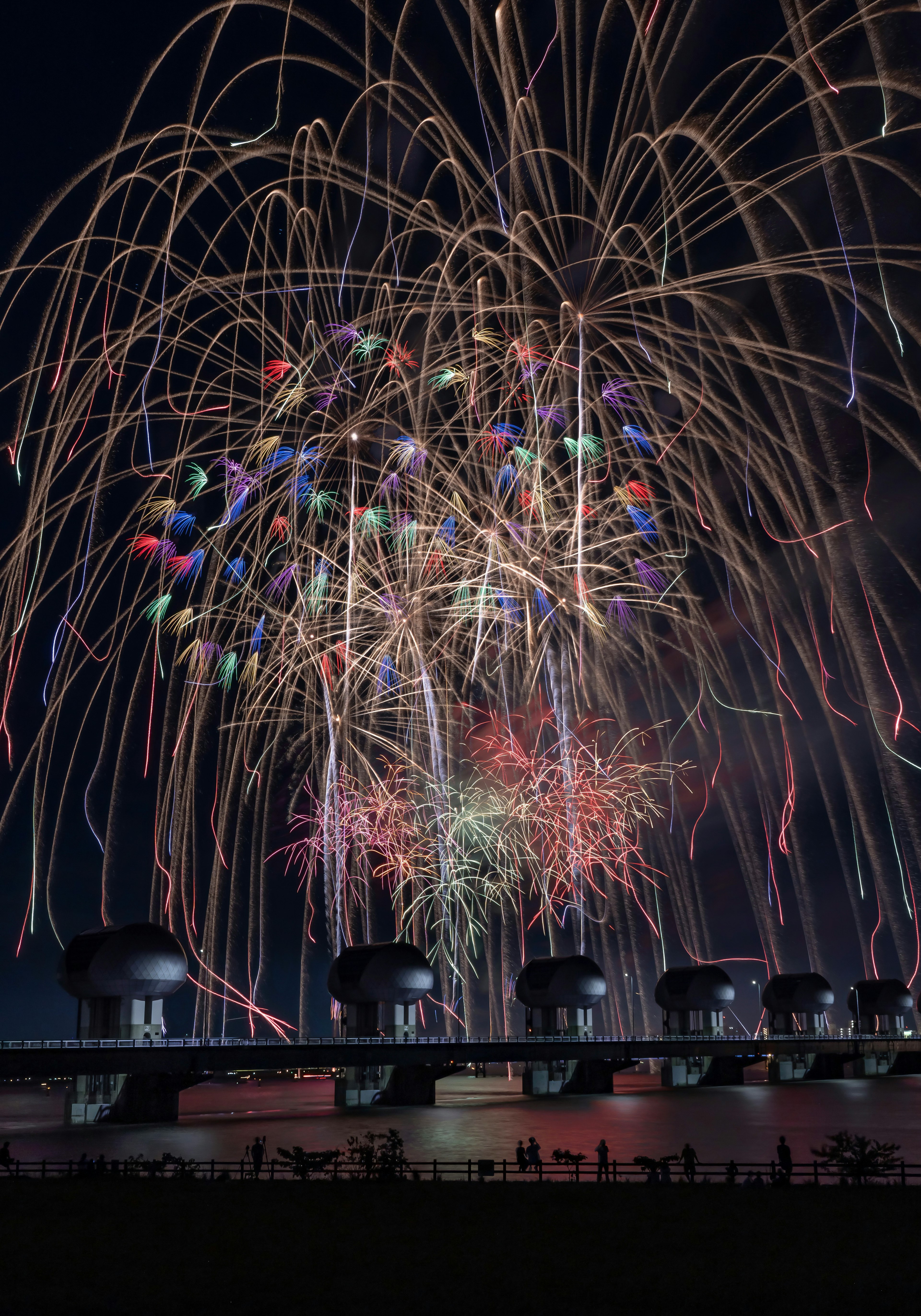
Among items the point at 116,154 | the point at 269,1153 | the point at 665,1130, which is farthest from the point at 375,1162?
the point at 116,154

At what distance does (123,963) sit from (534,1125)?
81.8 ft

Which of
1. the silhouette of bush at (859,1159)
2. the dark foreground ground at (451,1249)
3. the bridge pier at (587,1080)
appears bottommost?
the dark foreground ground at (451,1249)

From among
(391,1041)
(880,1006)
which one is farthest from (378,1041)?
(880,1006)

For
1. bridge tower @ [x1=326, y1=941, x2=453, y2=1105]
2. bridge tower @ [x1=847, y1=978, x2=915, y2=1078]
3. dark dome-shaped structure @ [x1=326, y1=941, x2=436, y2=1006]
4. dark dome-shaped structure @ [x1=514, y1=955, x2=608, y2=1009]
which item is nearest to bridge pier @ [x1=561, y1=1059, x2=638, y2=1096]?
dark dome-shaped structure @ [x1=514, y1=955, x2=608, y2=1009]

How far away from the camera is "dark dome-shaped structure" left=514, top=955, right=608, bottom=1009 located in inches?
3789

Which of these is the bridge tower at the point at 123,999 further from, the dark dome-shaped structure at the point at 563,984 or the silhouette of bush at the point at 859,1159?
the silhouette of bush at the point at 859,1159

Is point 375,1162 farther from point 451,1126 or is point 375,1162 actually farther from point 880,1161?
point 451,1126

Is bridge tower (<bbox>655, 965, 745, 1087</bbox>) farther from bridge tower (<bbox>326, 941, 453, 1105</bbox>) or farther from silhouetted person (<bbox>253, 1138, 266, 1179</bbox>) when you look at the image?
silhouetted person (<bbox>253, 1138, 266, 1179</bbox>)

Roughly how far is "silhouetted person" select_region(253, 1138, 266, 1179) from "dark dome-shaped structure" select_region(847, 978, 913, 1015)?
111075mm

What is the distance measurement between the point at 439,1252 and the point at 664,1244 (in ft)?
Answer: 16.3

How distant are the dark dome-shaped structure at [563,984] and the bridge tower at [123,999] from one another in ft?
114

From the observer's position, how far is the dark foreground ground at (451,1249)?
22766 millimetres

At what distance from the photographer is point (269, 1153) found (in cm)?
4806

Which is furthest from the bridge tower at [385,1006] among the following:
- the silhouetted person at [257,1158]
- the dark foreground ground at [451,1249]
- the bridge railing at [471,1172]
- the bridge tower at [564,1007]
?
the dark foreground ground at [451,1249]
